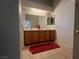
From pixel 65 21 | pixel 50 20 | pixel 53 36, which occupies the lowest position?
pixel 53 36

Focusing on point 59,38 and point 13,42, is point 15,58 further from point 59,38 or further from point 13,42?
Result: point 59,38

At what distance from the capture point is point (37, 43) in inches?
183

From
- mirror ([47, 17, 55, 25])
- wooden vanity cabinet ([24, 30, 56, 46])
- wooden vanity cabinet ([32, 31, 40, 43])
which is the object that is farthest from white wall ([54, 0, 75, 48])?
wooden vanity cabinet ([32, 31, 40, 43])

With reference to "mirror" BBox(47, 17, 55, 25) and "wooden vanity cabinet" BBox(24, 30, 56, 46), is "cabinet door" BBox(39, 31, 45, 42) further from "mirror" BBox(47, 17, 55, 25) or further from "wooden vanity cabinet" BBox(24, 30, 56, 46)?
"mirror" BBox(47, 17, 55, 25)

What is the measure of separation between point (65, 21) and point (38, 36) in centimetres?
171

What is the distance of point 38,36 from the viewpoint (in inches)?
181

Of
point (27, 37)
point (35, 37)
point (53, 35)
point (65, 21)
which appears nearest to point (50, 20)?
point (53, 35)

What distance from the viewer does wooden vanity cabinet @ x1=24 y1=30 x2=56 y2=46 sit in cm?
418

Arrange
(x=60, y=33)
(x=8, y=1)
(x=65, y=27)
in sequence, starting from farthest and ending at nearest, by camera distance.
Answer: (x=60, y=33)
(x=65, y=27)
(x=8, y=1)

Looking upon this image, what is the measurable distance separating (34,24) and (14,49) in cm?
440

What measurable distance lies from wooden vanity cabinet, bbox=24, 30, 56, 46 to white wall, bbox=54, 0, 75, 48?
1.44 feet

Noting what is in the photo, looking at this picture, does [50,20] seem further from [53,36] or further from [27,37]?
[27,37]

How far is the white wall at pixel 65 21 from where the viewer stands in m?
4.14

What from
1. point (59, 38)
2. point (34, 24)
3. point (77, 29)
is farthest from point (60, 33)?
point (77, 29)
